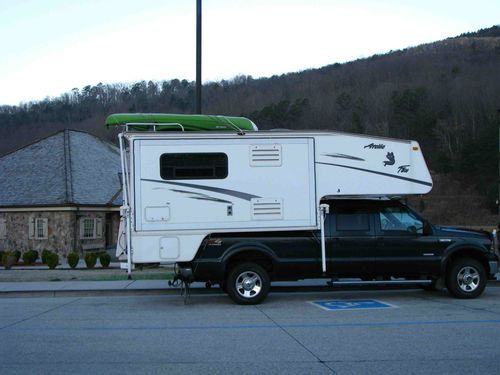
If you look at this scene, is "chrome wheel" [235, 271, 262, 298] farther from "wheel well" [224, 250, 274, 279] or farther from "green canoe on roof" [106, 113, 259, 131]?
"green canoe on roof" [106, 113, 259, 131]

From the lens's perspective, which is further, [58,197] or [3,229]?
[3,229]

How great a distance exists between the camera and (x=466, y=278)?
11609 millimetres

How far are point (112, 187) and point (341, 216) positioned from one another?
77.7ft

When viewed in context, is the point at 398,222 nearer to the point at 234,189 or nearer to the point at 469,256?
the point at 469,256

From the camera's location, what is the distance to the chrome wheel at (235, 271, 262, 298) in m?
11.2

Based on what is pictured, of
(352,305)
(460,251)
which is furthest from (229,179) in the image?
(460,251)

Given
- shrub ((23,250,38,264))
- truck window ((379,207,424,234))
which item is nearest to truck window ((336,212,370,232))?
truck window ((379,207,424,234))

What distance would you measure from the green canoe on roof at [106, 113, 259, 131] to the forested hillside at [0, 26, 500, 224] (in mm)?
56427

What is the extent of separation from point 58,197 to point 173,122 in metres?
20.1

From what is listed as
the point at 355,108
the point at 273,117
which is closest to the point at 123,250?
the point at 273,117

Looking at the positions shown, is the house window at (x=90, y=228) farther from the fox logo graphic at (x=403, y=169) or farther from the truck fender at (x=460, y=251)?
the truck fender at (x=460, y=251)

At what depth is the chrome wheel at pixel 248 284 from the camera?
11.2m

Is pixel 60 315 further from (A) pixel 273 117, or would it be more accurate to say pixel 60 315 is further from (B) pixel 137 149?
(A) pixel 273 117

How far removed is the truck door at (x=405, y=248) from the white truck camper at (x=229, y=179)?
2.09 ft
